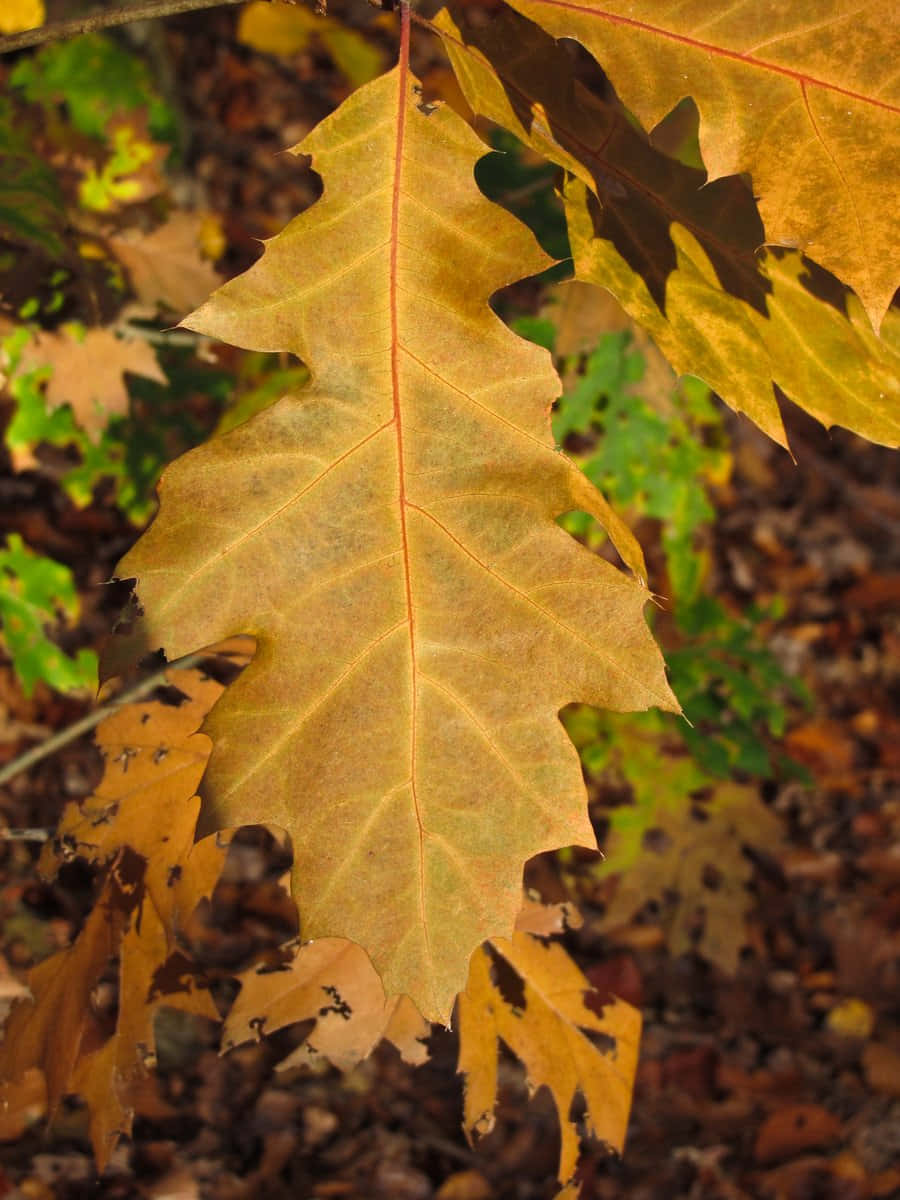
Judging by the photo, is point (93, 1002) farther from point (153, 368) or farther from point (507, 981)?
point (153, 368)

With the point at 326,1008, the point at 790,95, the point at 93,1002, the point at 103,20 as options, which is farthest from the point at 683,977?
the point at 103,20

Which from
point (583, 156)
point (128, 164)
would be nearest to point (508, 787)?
point (583, 156)

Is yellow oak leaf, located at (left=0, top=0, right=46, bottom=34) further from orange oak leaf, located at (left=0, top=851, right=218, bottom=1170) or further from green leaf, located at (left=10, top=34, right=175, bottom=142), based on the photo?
orange oak leaf, located at (left=0, top=851, right=218, bottom=1170)

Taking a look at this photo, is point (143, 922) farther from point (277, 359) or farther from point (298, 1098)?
point (277, 359)

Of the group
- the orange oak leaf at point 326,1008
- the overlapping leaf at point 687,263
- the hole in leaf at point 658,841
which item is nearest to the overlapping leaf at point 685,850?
the hole in leaf at point 658,841

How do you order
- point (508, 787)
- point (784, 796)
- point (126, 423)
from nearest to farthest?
point (508, 787) < point (126, 423) < point (784, 796)
